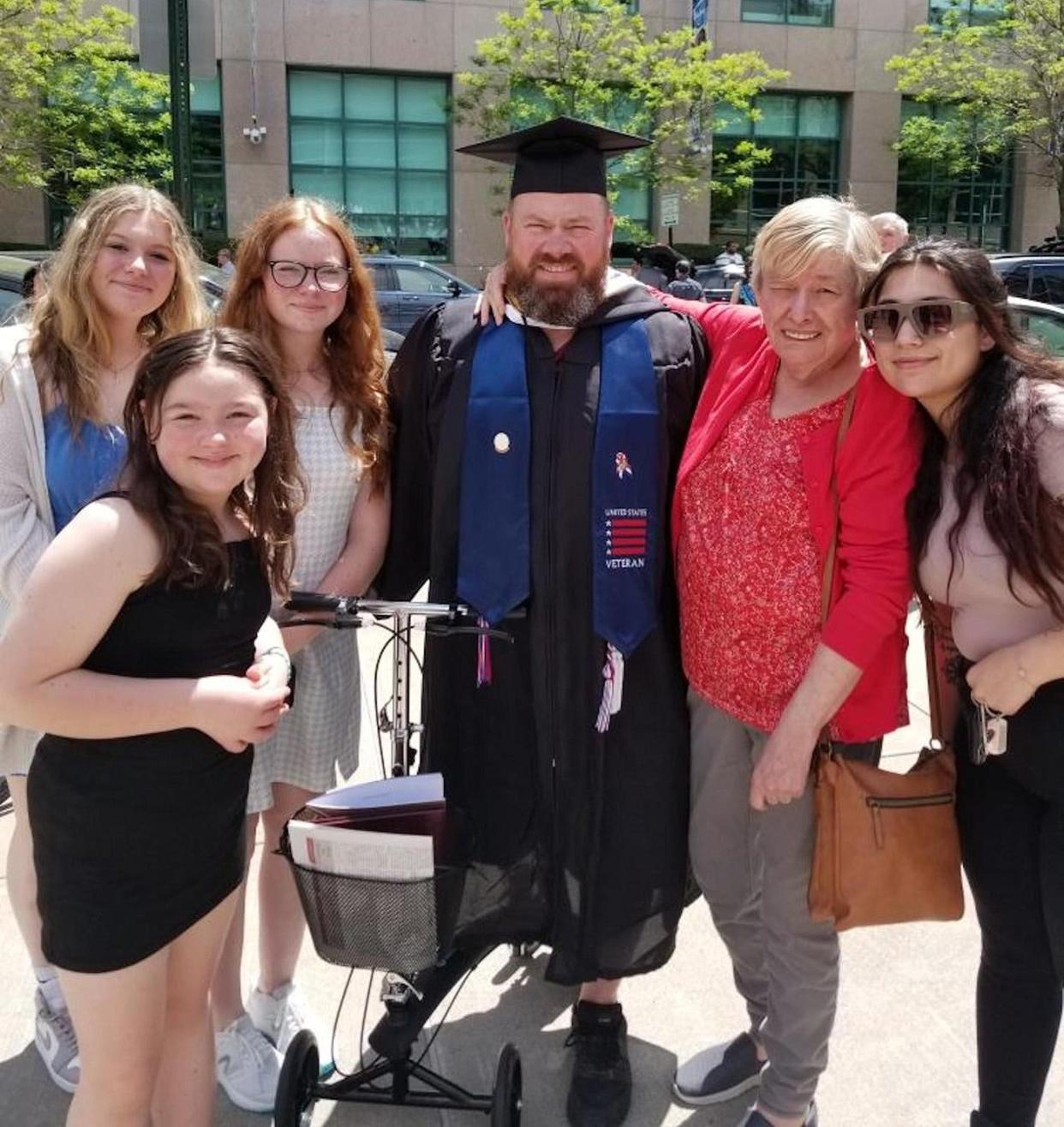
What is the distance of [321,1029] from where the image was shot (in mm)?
2787

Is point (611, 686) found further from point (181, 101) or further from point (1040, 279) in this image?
point (1040, 279)

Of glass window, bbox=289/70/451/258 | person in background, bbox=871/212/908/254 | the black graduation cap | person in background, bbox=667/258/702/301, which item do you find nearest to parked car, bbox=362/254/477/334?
person in background, bbox=667/258/702/301

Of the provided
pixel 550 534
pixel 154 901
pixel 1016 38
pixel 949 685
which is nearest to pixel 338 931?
pixel 154 901

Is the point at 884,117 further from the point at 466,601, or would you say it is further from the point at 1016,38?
the point at 466,601

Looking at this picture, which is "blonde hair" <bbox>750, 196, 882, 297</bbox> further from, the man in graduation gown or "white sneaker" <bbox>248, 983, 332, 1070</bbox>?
"white sneaker" <bbox>248, 983, 332, 1070</bbox>

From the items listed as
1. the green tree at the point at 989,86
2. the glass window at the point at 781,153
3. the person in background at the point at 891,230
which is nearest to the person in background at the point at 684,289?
the person in background at the point at 891,230

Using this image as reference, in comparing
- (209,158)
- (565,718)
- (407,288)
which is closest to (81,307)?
(565,718)

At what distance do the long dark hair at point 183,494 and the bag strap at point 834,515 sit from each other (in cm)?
105

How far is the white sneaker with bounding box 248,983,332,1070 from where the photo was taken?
8.84ft

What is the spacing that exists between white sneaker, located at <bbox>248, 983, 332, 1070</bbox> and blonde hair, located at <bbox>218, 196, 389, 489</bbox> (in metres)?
1.28

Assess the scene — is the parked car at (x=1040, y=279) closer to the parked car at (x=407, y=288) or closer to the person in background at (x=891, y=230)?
the parked car at (x=407, y=288)

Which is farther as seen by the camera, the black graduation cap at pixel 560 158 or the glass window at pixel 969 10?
the glass window at pixel 969 10

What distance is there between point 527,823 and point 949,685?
0.99m

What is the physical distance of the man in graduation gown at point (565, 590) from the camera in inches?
97.3
